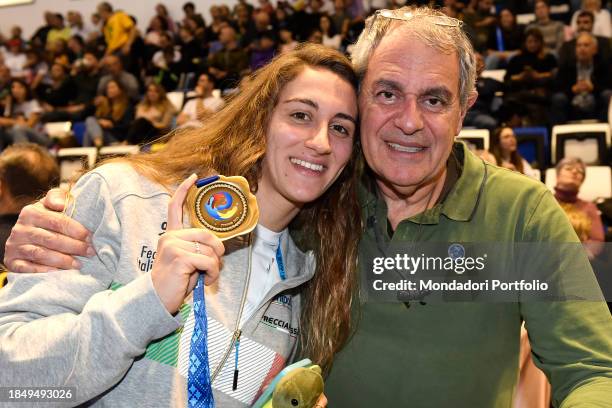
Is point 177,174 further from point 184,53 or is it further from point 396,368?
point 184,53

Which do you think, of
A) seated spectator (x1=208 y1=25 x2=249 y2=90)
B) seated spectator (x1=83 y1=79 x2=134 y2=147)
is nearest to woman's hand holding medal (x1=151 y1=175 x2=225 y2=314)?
seated spectator (x1=83 y1=79 x2=134 y2=147)

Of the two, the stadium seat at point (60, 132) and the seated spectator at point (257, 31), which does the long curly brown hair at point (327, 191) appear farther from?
the seated spectator at point (257, 31)

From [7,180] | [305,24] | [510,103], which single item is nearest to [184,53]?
[305,24]

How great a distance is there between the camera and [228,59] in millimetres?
11047

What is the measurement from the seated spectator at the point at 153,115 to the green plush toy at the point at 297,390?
813cm

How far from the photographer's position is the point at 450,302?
6.47 feet

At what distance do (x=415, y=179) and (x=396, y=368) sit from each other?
0.57 m

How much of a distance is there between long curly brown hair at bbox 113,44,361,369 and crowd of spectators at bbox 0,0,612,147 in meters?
5.55

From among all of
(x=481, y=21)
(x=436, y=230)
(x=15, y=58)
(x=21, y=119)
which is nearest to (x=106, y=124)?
(x=21, y=119)

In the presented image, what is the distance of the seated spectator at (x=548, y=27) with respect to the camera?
29.4 feet

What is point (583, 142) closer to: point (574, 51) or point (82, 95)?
point (574, 51)

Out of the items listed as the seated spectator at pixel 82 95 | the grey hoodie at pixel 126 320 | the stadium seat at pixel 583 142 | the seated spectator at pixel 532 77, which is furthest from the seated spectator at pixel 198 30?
the grey hoodie at pixel 126 320

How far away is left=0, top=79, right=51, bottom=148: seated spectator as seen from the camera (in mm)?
10203

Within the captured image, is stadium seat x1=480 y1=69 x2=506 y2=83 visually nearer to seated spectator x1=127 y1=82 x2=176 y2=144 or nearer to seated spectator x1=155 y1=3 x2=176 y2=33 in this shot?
seated spectator x1=127 y1=82 x2=176 y2=144
